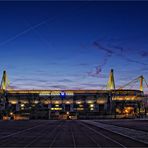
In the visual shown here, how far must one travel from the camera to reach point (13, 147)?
71.7 feet

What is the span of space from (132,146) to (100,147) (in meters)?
2.49

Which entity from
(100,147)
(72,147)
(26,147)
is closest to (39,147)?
(26,147)

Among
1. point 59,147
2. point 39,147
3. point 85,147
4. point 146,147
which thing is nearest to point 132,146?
point 146,147

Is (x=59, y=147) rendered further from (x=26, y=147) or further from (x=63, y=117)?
(x=63, y=117)

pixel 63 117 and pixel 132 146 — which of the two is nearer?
pixel 132 146

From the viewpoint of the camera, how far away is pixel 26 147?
2180 cm

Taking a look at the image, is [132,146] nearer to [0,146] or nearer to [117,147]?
[117,147]

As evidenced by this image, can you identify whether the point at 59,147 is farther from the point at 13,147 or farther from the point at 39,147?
the point at 13,147

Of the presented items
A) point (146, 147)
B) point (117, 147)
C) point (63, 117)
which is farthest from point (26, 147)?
point (63, 117)

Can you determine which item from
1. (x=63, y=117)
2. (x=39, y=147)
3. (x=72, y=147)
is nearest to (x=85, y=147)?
(x=72, y=147)

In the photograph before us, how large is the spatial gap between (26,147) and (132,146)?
7.88 metres

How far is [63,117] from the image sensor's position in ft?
540

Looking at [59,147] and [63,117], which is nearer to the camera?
[59,147]

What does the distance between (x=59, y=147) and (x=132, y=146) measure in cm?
553
